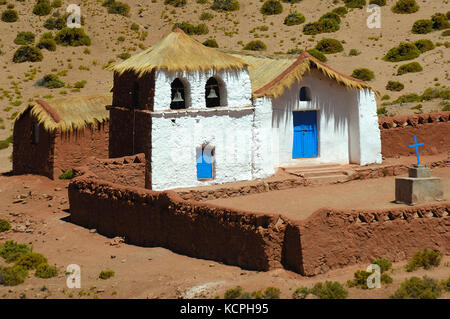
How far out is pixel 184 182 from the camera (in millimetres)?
26812

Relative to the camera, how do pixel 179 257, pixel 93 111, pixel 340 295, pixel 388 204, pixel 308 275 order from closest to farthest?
1. pixel 340 295
2. pixel 308 275
3. pixel 179 257
4. pixel 388 204
5. pixel 93 111

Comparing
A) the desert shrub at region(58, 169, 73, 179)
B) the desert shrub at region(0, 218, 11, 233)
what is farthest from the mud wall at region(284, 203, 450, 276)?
the desert shrub at region(58, 169, 73, 179)

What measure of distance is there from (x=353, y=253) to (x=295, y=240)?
1.48 m

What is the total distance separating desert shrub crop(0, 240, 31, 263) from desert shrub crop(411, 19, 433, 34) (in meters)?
40.8

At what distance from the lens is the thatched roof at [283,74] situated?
27.9m

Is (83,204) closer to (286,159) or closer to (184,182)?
(184,182)


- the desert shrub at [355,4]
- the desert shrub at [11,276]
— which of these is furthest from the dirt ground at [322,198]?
the desert shrub at [355,4]

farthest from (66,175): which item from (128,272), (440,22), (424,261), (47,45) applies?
(440,22)

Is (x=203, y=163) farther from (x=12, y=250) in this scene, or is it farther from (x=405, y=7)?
(x=405, y=7)

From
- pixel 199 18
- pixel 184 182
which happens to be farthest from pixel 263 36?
pixel 184 182

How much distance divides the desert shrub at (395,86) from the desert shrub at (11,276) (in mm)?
30775

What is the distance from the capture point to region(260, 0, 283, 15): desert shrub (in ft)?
208

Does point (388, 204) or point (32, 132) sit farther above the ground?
point (32, 132)

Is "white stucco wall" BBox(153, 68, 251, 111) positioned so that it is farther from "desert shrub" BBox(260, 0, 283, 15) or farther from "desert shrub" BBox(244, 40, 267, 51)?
"desert shrub" BBox(260, 0, 283, 15)
